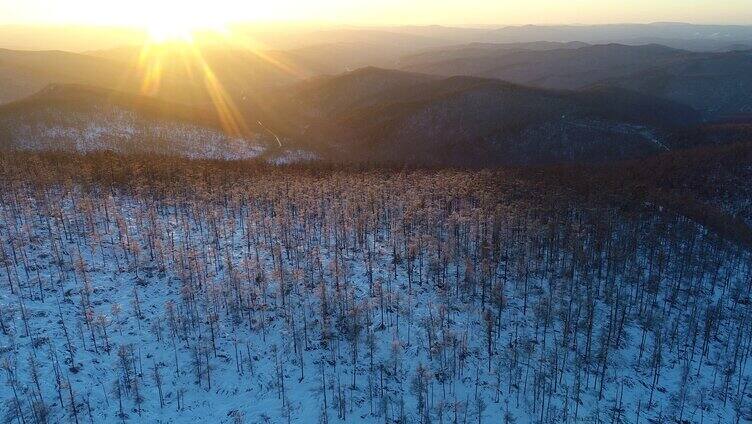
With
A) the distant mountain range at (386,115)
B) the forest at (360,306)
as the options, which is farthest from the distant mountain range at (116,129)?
the forest at (360,306)

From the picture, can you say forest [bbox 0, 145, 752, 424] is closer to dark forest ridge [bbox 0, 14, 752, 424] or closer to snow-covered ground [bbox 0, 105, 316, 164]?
dark forest ridge [bbox 0, 14, 752, 424]

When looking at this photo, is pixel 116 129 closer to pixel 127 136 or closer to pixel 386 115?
pixel 127 136

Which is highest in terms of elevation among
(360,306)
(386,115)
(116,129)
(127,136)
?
(116,129)

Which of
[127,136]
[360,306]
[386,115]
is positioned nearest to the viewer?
[360,306]

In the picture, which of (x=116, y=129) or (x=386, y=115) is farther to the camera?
(x=386, y=115)

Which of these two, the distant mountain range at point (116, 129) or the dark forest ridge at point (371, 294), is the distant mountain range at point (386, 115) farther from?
the dark forest ridge at point (371, 294)

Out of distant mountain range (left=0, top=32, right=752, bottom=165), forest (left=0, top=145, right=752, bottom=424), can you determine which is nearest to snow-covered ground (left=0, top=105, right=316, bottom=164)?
distant mountain range (left=0, top=32, right=752, bottom=165)

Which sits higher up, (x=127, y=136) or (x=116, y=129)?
(x=116, y=129)

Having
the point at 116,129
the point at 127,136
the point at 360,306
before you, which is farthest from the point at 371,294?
the point at 116,129

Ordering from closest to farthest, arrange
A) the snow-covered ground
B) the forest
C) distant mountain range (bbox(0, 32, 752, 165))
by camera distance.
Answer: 1. the forest
2. the snow-covered ground
3. distant mountain range (bbox(0, 32, 752, 165))
